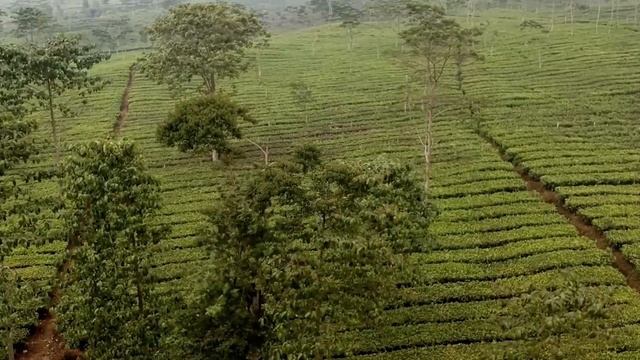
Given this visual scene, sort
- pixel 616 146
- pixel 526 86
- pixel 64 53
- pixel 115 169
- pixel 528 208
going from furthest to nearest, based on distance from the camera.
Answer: pixel 526 86
pixel 616 146
pixel 64 53
pixel 528 208
pixel 115 169

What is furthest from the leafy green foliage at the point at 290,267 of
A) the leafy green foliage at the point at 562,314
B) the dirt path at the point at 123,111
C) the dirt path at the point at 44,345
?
Answer: the dirt path at the point at 123,111

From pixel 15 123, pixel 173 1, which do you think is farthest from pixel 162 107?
pixel 173 1

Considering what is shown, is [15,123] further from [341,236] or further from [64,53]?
[64,53]

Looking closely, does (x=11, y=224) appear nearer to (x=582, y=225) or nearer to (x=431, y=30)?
(x=582, y=225)

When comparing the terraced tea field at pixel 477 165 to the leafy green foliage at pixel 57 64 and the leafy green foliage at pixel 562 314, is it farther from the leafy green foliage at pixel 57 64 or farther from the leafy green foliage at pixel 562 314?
the leafy green foliage at pixel 57 64

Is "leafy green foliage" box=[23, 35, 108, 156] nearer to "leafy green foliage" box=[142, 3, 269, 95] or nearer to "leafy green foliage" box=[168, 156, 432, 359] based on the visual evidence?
"leafy green foliage" box=[142, 3, 269, 95]

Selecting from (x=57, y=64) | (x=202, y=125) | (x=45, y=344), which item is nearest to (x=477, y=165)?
(x=202, y=125)

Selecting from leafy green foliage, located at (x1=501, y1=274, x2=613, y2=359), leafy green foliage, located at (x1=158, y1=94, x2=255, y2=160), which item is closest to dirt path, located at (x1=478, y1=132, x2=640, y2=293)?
leafy green foliage, located at (x1=501, y1=274, x2=613, y2=359)
